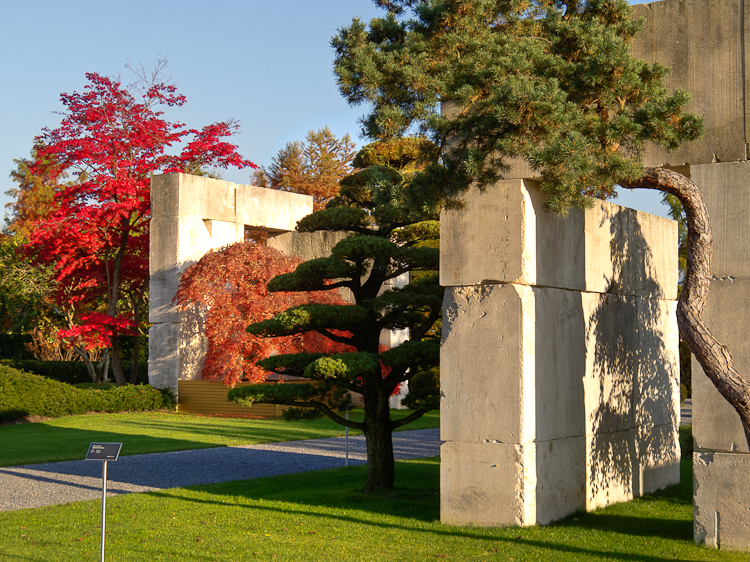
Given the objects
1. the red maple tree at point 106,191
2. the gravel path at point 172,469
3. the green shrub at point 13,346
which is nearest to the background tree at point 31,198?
the green shrub at point 13,346

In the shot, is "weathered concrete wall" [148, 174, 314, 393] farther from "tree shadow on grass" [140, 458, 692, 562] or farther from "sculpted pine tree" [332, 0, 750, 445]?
"sculpted pine tree" [332, 0, 750, 445]

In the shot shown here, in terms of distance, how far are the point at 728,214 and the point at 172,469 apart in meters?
9.40

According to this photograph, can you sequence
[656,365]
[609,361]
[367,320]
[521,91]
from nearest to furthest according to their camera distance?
[521,91], [609,361], [367,320], [656,365]

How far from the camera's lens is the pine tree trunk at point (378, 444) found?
10.1m

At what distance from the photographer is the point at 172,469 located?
1271 centimetres

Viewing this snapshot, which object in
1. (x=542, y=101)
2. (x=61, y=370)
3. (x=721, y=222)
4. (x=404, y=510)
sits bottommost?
(x=404, y=510)

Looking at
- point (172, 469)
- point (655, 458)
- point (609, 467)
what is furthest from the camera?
point (172, 469)

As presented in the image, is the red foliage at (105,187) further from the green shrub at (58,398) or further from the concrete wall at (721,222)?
the concrete wall at (721,222)

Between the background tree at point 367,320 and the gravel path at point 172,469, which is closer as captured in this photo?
the background tree at point 367,320

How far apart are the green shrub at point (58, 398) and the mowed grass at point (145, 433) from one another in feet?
1.16

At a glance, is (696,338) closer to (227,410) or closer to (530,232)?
(530,232)

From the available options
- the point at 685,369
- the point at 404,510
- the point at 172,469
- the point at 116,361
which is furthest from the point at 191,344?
the point at 404,510

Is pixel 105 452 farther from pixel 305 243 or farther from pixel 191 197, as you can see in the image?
pixel 305 243

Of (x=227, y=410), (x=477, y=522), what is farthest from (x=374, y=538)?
(x=227, y=410)
